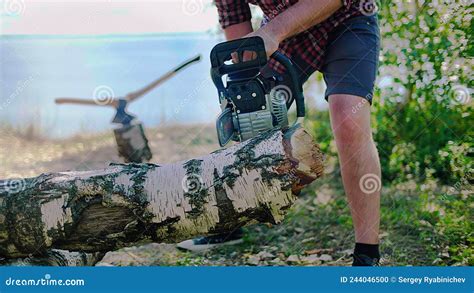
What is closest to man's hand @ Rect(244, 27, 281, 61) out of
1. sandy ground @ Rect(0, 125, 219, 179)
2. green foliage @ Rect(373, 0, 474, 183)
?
green foliage @ Rect(373, 0, 474, 183)

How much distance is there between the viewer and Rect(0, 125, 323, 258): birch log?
197cm

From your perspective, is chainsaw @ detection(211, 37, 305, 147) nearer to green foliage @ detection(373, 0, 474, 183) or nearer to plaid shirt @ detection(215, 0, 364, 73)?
plaid shirt @ detection(215, 0, 364, 73)

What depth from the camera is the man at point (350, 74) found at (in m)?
2.24

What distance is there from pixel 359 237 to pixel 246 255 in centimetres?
74

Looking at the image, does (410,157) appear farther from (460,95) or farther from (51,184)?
(51,184)

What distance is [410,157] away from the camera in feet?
12.0

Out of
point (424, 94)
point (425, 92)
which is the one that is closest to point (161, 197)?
point (425, 92)

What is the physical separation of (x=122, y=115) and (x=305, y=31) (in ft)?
4.50

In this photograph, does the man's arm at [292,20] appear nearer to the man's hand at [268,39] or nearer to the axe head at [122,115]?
the man's hand at [268,39]

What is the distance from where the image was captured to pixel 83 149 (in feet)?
15.4

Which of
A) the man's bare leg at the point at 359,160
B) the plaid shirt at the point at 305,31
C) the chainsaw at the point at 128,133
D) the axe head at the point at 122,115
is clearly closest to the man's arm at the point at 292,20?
the plaid shirt at the point at 305,31

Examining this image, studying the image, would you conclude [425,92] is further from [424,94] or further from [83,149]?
[83,149]

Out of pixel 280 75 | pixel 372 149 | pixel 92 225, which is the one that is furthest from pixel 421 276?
pixel 92 225

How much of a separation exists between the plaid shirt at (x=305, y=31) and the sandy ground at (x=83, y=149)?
5.91ft
